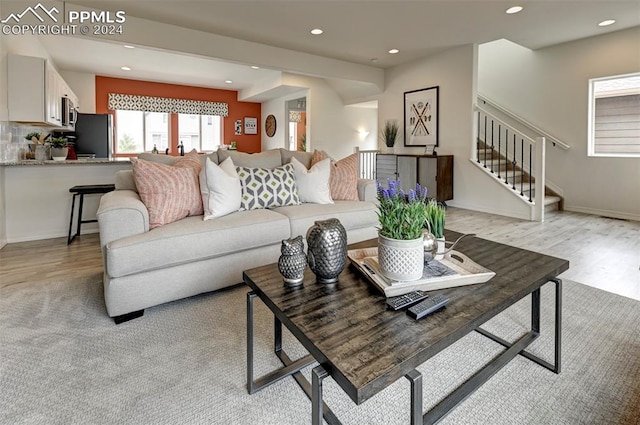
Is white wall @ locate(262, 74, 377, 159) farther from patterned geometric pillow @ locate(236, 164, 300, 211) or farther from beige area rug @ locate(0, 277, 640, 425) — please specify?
beige area rug @ locate(0, 277, 640, 425)

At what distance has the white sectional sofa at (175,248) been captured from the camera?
1.98 metres

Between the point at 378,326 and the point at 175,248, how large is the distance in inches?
58.1

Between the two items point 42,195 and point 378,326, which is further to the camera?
point 42,195

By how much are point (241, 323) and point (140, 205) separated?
0.97m

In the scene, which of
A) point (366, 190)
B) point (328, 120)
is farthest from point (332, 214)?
point (328, 120)

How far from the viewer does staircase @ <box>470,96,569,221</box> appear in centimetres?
478

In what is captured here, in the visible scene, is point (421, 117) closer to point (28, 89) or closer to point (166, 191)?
point (166, 191)

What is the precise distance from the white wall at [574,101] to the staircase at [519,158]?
0.50 feet

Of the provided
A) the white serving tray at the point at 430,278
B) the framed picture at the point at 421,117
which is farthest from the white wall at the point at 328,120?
the white serving tray at the point at 430,278

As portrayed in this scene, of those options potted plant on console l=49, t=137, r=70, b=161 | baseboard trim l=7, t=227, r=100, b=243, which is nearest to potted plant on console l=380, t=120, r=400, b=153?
baseboard trim l=7, t=227, r=100, b=243

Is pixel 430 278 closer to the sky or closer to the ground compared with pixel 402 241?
closer to the ground

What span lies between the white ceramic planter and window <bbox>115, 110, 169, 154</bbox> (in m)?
8.43

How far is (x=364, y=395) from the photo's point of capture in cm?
80

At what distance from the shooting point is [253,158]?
3.13 metres
